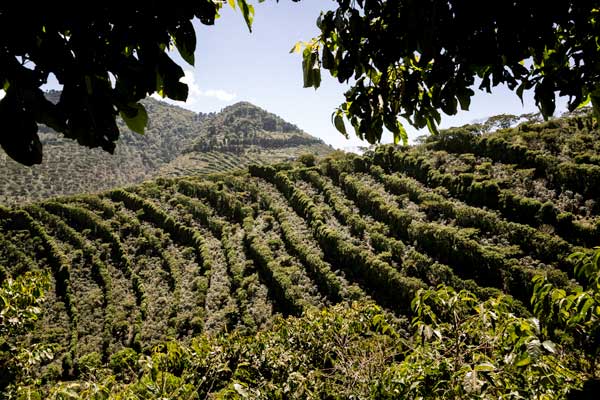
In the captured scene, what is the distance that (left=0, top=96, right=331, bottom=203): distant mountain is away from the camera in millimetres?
79625

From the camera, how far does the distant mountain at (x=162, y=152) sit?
261 ft

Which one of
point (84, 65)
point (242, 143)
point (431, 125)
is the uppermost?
point (242, 143)

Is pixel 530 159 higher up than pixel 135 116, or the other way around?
pixel 135 116

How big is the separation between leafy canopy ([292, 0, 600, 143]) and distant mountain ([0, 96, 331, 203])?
2890 inches

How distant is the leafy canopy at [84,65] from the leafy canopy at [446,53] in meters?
0.92

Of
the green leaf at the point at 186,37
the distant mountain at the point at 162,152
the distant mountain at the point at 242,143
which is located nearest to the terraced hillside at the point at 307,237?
the green leaf at the point at 186,37

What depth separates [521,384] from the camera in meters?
2.15

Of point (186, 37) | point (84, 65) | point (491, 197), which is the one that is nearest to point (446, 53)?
point (186, 37)

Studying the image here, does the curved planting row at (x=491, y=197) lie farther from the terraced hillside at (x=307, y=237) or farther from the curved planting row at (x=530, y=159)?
the curved planting row at (x=530, y=159)

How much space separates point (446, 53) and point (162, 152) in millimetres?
150318

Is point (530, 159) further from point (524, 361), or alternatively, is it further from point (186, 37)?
point (186, 37)

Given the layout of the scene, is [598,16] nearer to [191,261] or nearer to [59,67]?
[59,67]

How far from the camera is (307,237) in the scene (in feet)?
107

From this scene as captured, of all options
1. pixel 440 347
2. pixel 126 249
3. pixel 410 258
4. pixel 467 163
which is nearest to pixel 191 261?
pixel 126 249
